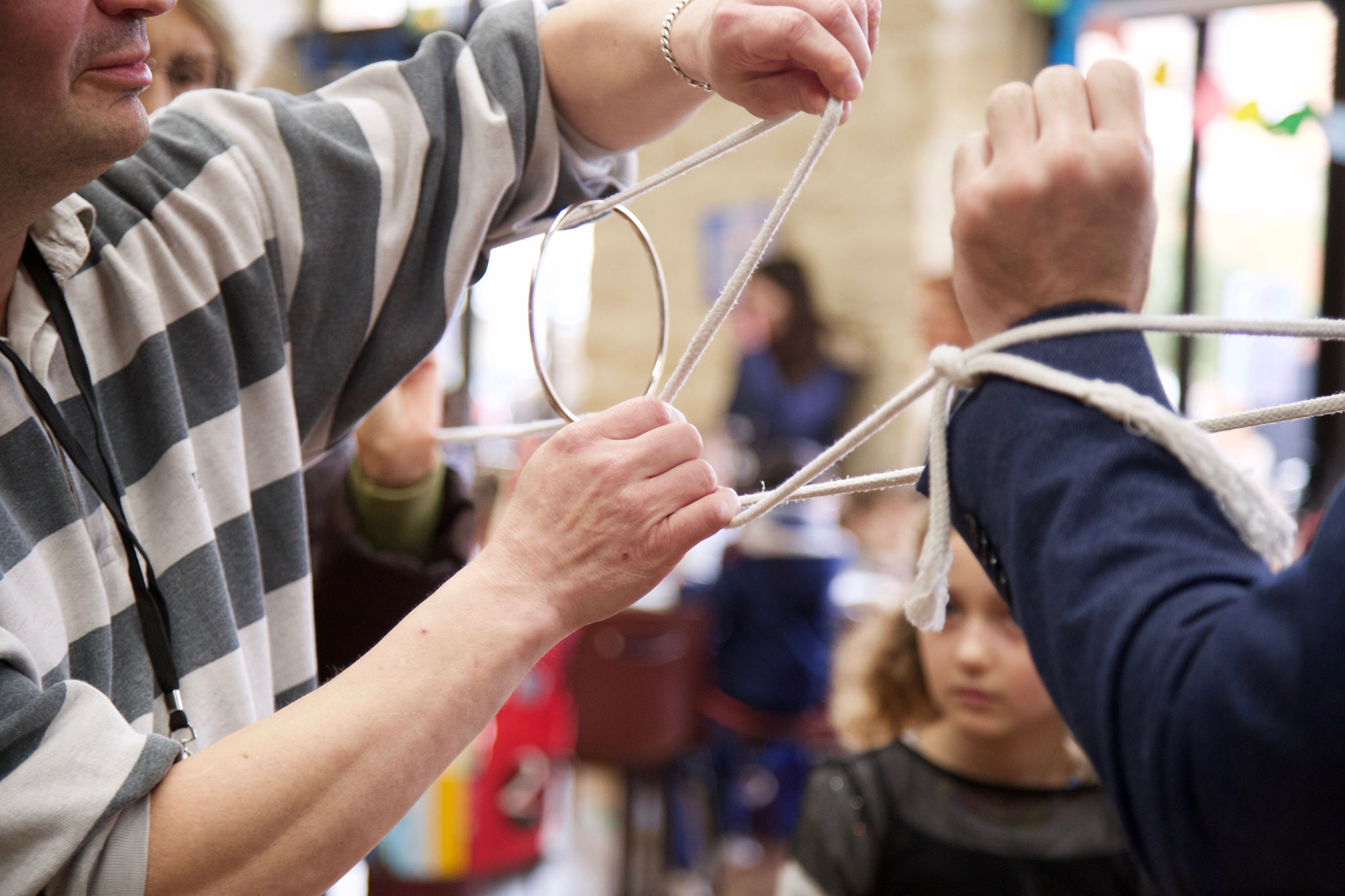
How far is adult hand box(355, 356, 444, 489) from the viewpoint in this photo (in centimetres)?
114

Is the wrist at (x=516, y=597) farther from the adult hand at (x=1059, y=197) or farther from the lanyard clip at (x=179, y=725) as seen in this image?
the adult hand at (x=1059, y=197)

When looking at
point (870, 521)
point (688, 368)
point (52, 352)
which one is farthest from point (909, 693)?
point (870, 521)

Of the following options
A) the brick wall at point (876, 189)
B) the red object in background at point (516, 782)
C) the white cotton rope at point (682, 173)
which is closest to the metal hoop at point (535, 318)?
the white cotton rope at point (682, 173)

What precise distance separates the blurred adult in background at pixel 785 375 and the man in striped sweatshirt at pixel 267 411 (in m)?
3.33

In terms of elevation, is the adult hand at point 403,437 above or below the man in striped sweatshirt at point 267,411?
below

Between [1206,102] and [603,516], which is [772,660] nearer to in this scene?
[603,516]

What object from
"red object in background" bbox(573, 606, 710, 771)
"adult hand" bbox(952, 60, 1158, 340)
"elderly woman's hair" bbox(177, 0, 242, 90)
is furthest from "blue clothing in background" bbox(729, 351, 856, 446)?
"adult hand" bbox(952, 60, 1158, 340)

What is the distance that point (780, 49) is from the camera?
2.31 ft

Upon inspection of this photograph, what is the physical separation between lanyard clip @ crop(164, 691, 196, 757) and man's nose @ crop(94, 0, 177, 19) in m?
0.42

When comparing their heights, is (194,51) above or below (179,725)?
above

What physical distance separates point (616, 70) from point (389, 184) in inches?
7.9

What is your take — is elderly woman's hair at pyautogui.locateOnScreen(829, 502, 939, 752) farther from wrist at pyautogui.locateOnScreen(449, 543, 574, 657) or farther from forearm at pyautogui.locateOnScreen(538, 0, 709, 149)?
wrist at pyautogui.locateOnScreen(449, 543, 574, 657)

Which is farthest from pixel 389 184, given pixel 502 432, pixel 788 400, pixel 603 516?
pixel 788 400

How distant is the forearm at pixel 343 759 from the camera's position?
0.57 meters
